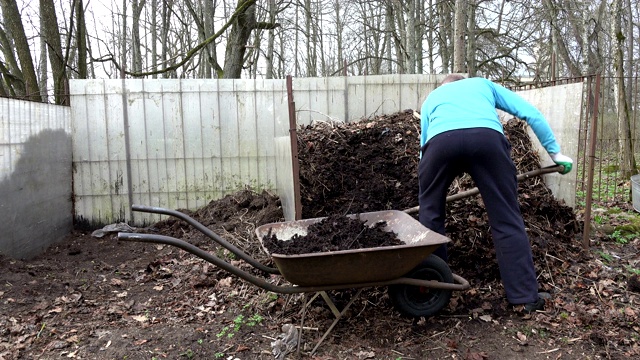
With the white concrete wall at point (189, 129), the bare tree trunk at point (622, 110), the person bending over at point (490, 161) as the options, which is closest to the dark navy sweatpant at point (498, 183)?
the person bending over at point (490, 161)

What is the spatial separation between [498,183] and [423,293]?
0.91 m

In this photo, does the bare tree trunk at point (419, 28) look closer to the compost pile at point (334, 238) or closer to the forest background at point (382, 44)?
the forest background at point (382, 44)

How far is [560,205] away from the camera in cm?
421

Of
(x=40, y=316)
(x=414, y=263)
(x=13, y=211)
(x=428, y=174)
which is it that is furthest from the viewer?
(x=13, y=211)

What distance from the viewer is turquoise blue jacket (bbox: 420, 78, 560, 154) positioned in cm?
301

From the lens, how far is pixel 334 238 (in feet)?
10.3

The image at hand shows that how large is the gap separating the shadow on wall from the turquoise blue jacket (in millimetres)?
4255

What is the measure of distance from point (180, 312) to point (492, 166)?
2628mm

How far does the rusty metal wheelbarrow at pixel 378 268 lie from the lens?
2.56 meters

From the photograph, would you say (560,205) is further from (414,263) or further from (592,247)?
(414,263)

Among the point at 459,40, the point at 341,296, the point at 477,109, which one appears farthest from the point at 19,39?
the point at 477,109

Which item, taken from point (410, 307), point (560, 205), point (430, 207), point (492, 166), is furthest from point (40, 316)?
point (560, 205)

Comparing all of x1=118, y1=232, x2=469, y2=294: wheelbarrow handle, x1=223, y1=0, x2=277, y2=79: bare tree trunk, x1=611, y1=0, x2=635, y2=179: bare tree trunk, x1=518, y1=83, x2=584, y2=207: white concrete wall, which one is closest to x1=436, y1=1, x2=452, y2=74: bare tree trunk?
x1=611, y1=0, x2=635, y2=179: bare tree trunk

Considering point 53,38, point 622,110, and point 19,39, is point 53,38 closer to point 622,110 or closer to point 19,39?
point 19,39
